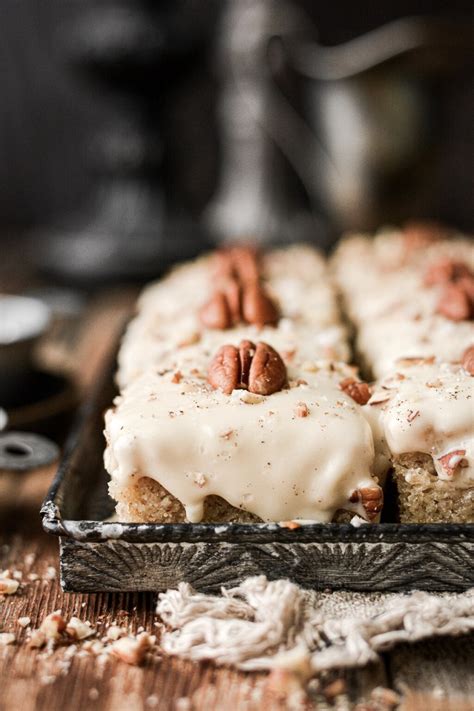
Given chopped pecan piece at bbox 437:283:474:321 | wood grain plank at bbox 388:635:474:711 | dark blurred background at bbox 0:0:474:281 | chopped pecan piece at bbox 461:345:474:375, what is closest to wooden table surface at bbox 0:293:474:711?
wood grain plank at bbox 388:635:474:711

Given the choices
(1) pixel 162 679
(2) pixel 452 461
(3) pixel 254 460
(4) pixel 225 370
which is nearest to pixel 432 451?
(2) pixel 452 461

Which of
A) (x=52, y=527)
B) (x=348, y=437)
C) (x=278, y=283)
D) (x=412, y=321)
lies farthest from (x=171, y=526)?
(x=278, y=283)

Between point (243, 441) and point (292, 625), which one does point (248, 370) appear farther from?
point (292, 625)

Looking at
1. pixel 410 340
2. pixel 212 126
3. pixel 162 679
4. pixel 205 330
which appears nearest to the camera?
pixel 162 679

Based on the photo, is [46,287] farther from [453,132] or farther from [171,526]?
[171,526]

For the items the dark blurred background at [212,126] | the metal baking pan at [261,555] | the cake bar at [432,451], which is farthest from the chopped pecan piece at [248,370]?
the dark blurred background at [212,126]

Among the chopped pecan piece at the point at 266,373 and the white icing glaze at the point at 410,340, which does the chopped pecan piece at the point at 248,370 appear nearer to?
the chopped pecan piece at the point at 266,373
